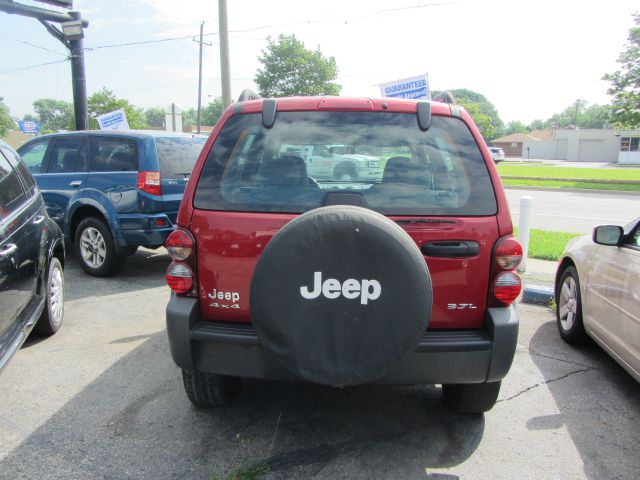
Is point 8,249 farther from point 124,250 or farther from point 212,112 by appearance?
point 212,112

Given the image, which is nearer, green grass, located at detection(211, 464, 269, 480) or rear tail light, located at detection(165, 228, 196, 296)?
green grass, located at detection(211, 464, 269, 480)

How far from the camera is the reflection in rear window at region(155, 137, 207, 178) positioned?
6500mm

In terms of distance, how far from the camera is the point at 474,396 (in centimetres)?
306

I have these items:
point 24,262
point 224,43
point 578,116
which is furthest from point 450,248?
point 578,116

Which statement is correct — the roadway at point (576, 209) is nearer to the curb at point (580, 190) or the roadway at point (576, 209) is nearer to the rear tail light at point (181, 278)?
the curb at point (580, 190)

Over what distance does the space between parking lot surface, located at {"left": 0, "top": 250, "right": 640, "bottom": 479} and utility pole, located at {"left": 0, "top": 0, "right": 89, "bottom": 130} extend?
892 cm

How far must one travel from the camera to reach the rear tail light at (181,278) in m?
2.75

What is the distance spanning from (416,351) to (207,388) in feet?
4.34

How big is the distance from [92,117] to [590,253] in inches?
1499

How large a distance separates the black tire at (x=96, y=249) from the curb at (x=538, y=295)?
5024 mm

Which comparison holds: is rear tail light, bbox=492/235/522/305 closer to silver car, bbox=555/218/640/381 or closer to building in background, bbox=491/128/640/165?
silver car, bbox=555/218/640/381

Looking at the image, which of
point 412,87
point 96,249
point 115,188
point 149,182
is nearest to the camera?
point 149,182

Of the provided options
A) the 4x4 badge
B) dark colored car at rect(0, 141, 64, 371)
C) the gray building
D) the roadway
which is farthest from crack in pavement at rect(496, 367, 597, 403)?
the gray building

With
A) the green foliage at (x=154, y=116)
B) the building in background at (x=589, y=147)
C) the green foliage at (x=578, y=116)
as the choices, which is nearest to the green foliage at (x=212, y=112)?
the green foliage at (x=154, y=116)
